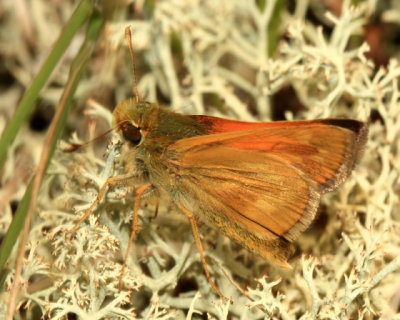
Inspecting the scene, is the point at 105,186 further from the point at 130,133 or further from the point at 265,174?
the point at 265,174

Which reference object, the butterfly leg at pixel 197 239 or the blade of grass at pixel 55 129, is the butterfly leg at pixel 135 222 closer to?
the butterfly leg at pixel 197 239

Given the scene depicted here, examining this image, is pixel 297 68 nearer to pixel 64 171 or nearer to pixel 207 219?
pixel 207 219

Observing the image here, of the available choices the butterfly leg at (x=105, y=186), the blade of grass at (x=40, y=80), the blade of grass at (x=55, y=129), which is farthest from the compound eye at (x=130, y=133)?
the blade of grass at (x=40, y=80)

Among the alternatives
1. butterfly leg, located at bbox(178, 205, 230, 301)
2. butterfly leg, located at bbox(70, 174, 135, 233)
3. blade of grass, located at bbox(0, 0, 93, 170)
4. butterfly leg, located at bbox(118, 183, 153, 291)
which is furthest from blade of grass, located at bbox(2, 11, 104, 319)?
butterfly leg, located at bbox(178, 205, 230, 301)

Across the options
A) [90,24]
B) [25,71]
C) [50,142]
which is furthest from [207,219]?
[25,71]

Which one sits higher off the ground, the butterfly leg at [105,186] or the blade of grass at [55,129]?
the blade of grass at [55,129]

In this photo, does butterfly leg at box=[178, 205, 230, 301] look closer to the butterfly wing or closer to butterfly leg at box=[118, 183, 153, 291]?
the butterfly wing
